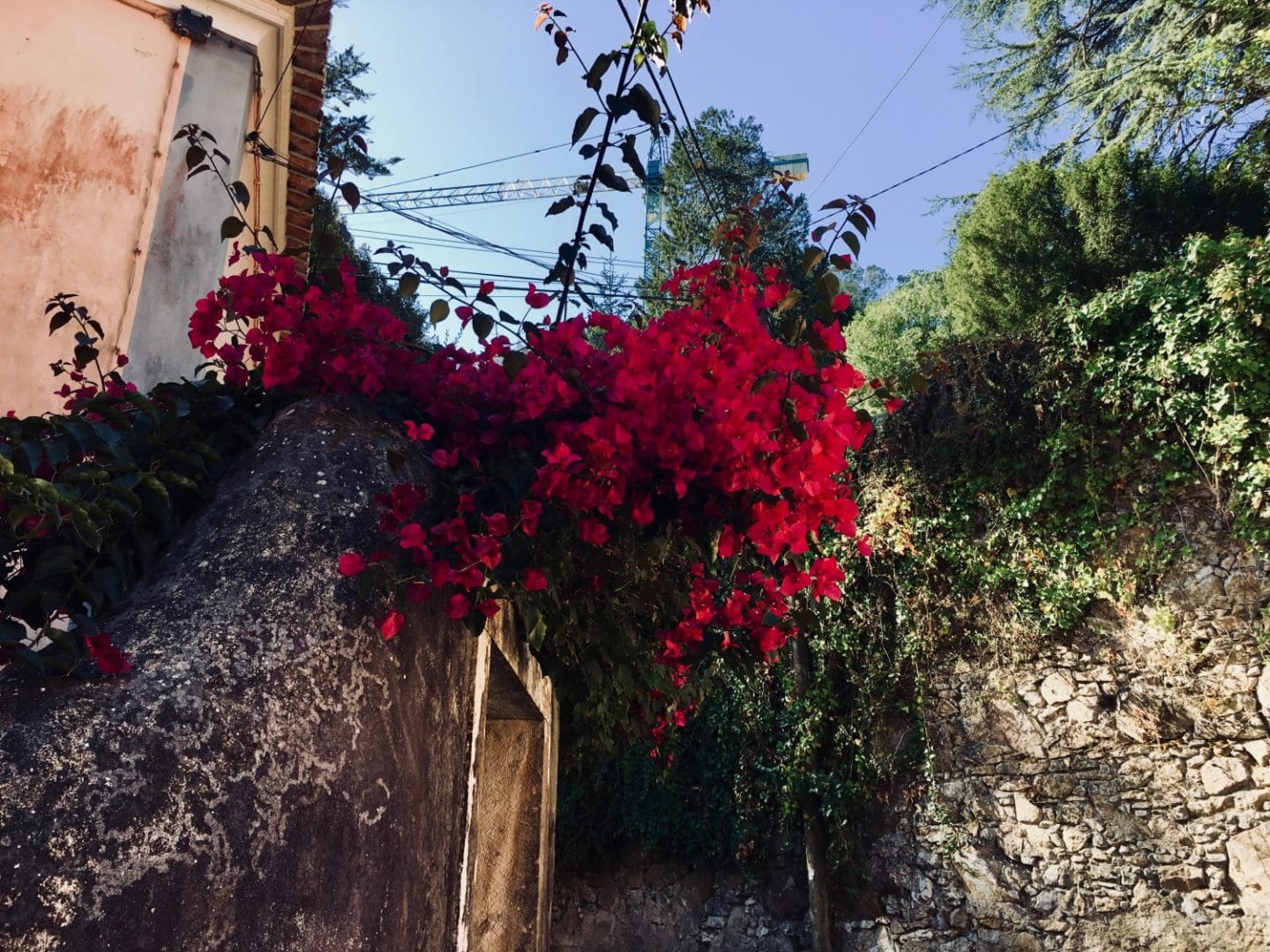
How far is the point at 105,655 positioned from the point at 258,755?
242 millimetres

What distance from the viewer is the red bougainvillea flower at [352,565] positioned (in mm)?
1526

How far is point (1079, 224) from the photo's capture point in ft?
34.4

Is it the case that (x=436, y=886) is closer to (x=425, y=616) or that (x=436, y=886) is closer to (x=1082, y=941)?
(x=425, y=616)

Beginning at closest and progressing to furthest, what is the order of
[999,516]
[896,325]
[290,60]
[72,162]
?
[72,162], [290,60], [999,516], [896,325]

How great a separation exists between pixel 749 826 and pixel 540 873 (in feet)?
19.0

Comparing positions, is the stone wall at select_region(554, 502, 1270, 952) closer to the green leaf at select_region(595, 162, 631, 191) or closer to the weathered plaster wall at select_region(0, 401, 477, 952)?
the green leaf at select_region(595, 162, 631, 191)

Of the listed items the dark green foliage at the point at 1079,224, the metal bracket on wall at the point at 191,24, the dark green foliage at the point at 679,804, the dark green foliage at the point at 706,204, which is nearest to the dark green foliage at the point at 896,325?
the dark green foliage at the point at 706,204

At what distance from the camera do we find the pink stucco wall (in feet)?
12.7

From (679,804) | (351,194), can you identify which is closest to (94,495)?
(351,194)

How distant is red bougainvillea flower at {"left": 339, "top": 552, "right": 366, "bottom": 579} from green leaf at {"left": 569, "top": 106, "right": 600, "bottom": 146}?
3.75 ft

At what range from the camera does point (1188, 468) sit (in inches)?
266

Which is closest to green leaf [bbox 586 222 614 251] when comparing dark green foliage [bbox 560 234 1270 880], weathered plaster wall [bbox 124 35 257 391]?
weathered plaster wall [bbox 124 35 257 391]

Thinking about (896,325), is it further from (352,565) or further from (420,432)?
(352,565)

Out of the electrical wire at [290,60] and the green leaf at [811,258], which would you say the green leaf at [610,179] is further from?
the electrical wire at [290,60]
